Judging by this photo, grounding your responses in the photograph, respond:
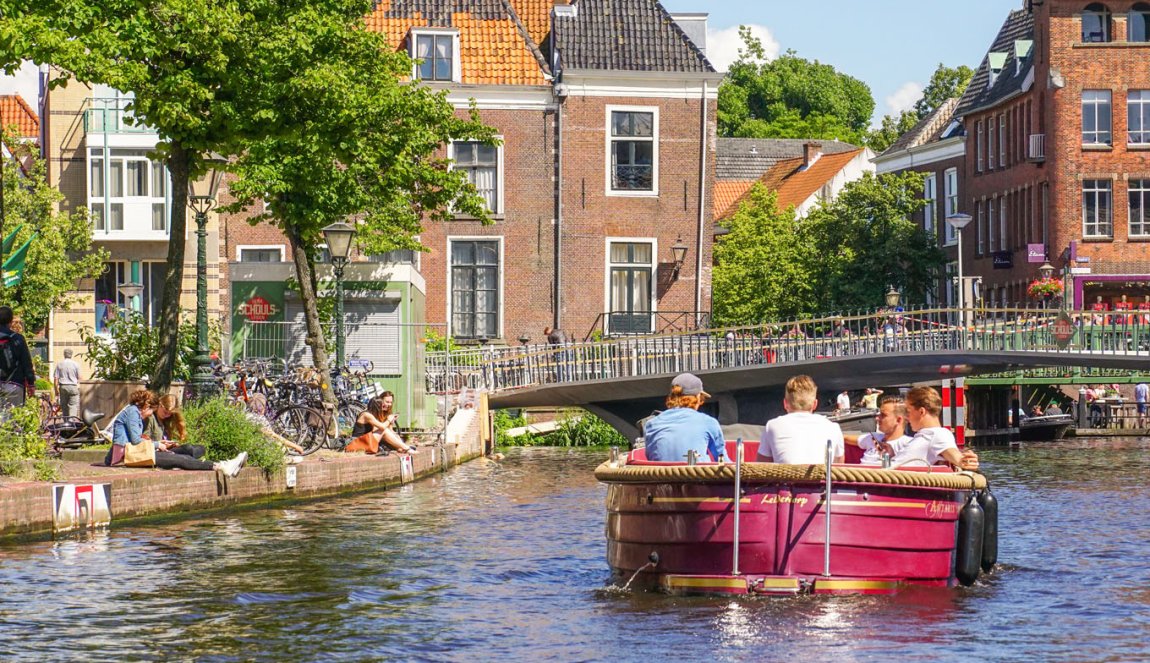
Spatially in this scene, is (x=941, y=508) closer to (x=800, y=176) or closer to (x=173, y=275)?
(x=173, y=275)

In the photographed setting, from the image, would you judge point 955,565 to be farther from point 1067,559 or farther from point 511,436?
point 511,436

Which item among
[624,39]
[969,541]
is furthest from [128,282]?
[969,541]

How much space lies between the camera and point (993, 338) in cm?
4197

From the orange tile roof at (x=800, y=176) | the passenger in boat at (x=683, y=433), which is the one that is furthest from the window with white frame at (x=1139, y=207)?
the passenger in boat at (x=683, y=433)

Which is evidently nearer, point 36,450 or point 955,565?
point 955,565

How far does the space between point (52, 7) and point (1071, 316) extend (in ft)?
85.0

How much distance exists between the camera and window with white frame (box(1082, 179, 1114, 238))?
56469 mm

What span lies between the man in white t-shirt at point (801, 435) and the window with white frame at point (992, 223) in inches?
1939

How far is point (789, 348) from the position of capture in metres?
42.2

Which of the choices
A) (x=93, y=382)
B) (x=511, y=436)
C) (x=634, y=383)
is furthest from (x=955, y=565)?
(x=511, y=436)

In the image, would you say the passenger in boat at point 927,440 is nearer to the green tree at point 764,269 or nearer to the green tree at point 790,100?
the green tree at point 764,269

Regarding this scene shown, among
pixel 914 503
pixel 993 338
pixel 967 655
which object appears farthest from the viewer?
pixel 993 338

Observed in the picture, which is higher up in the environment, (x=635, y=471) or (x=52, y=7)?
(x=52, y=7)

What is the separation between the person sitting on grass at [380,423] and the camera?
2877 cm
